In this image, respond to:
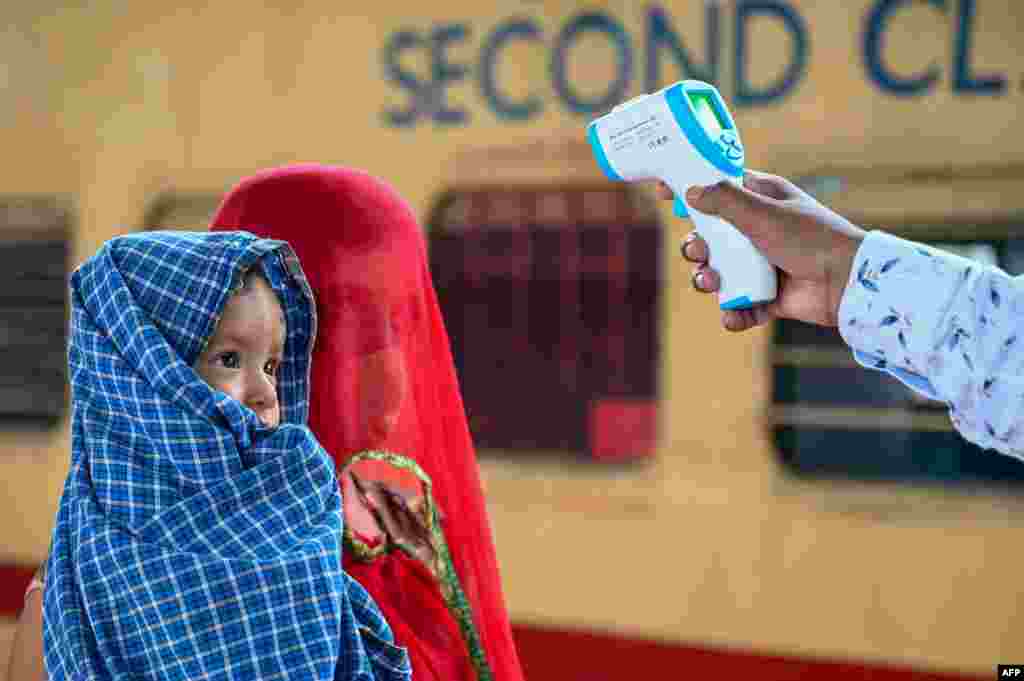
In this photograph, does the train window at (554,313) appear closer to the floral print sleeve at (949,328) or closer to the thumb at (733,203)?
the thumb at (733,203)

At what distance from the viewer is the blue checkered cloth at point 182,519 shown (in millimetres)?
870

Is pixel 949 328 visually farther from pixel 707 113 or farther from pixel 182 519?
pixel 182 519

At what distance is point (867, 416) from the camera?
278cm

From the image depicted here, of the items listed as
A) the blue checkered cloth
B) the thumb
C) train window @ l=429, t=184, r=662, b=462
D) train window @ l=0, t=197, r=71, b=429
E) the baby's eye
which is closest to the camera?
the blue checkered cloth

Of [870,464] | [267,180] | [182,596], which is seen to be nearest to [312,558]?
[182,596]

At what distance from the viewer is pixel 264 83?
11.1ft

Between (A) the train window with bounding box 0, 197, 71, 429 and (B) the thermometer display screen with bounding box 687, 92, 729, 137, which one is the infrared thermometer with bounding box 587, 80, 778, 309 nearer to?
(B) the thermometer display screen with bounding box 687, 92, 729, 137

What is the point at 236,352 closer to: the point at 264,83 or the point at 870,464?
the point at 870,464

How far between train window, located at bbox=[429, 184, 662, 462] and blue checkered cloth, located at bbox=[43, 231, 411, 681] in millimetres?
2058

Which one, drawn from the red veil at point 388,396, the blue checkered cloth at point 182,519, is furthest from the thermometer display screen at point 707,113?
the blue checkered cloth at point 182,519

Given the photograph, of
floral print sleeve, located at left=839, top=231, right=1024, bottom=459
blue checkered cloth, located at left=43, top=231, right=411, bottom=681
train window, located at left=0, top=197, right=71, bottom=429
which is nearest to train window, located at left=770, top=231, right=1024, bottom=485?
floral print sleeve, located at left=839, top=231, right=1024, bottom=459

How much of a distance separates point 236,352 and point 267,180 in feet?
0.93

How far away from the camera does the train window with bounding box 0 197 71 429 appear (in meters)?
3.66

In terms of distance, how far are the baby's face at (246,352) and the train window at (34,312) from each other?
2.90 metres
